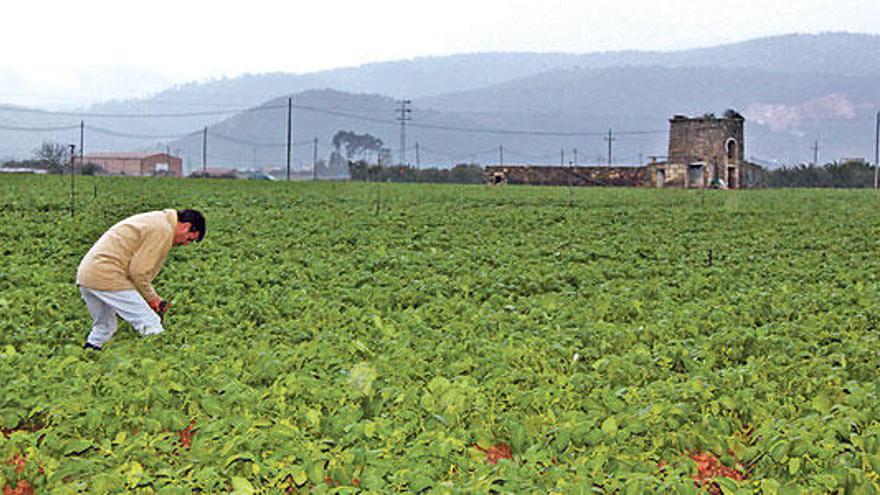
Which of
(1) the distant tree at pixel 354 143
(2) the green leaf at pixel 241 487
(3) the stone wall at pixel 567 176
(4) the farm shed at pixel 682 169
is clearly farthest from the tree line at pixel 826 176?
(1) the distant tree at pixel 354 143

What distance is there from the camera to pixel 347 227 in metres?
21.1

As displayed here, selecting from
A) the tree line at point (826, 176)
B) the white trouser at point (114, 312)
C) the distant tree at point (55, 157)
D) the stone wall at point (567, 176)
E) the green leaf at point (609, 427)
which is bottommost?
the green leaf at point (609, 427)

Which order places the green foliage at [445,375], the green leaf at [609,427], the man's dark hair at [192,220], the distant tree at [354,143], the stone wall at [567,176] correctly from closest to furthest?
the green foliage at [445,375] < the green leaf at [609,427] < the man's dark hair at [192,220] < the stone wall at [567,176] < the distant tree at [354,143]

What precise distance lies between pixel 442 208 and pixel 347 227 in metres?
8.76

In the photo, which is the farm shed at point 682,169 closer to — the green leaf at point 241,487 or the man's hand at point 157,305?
the man's hand at point 157,305

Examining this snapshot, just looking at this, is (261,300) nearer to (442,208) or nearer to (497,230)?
(497,230)

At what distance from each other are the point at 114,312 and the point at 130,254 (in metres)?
0.61

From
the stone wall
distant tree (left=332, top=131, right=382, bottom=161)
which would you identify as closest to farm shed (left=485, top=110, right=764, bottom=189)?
the stone wall

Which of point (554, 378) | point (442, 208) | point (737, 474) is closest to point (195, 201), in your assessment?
point (442, 208)

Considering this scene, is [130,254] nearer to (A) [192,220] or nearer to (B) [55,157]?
(A) [192,220]

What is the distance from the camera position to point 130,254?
332 inches

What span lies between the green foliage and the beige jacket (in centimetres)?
60

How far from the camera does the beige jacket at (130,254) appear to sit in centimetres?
832

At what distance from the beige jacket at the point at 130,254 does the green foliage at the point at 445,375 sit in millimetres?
599
